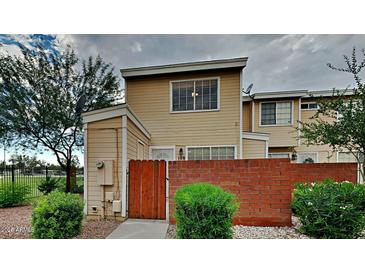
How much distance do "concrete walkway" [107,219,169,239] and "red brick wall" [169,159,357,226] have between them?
0.36m

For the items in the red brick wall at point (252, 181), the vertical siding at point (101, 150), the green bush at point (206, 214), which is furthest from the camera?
the vertical siding at point (101, 150)

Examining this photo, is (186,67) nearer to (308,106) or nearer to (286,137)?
(286,137)

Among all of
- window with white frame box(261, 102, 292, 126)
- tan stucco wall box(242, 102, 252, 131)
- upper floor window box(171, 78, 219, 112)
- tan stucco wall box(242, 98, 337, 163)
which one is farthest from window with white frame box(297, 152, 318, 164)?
upper floor window box(171, 78, 219, 112)

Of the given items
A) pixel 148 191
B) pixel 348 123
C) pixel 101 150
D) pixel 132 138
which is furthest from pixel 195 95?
pixel 348 123

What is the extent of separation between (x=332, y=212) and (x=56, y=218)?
445 cm

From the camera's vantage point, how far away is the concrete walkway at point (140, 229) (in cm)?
334

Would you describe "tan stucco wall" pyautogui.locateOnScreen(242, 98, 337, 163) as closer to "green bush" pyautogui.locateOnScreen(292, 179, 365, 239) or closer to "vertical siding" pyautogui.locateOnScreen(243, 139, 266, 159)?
"vertical siding" pyautogui.locateOnScreen(243, 139, 266, 159)

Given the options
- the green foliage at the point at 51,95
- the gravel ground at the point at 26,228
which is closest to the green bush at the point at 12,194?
the green foliage at the point at 51,95

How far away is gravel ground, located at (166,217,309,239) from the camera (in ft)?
10.3

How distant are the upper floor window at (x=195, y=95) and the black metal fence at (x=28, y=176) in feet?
18.6

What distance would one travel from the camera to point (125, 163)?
14.4 feet

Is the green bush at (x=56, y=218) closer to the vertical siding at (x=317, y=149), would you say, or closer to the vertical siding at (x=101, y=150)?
the vertical siding at (x=101, y=150)

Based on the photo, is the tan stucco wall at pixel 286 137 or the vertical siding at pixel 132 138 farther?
the tan stucco wall at pixel 286 137
